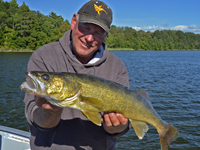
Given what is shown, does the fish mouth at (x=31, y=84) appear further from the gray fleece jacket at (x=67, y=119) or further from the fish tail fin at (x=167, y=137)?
the fish tail fin at (x=167, y=137)

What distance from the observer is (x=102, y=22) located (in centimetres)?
298

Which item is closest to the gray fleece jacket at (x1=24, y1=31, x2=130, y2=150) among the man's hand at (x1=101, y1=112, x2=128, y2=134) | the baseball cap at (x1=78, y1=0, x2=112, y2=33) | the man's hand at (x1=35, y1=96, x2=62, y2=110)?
Answer: the man's hand at (x1=101, y1=112, x2=128, y2=134)

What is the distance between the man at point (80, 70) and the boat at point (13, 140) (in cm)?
217

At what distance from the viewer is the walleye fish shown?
7.89ft

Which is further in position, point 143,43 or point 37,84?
point 143,43

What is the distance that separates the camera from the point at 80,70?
121 inches

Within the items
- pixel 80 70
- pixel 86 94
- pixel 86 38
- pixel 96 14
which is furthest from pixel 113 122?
pixel 96 14

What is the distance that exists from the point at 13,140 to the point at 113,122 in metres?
3.18

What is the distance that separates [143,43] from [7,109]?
147856 millimetres

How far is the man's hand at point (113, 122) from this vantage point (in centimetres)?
275

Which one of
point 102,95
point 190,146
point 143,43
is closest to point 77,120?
point 102,95

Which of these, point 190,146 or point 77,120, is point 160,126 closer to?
point 77,120

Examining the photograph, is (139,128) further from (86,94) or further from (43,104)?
(43,104)

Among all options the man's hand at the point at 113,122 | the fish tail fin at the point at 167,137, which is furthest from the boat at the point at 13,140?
the fish tail fin at the point at 167,137
